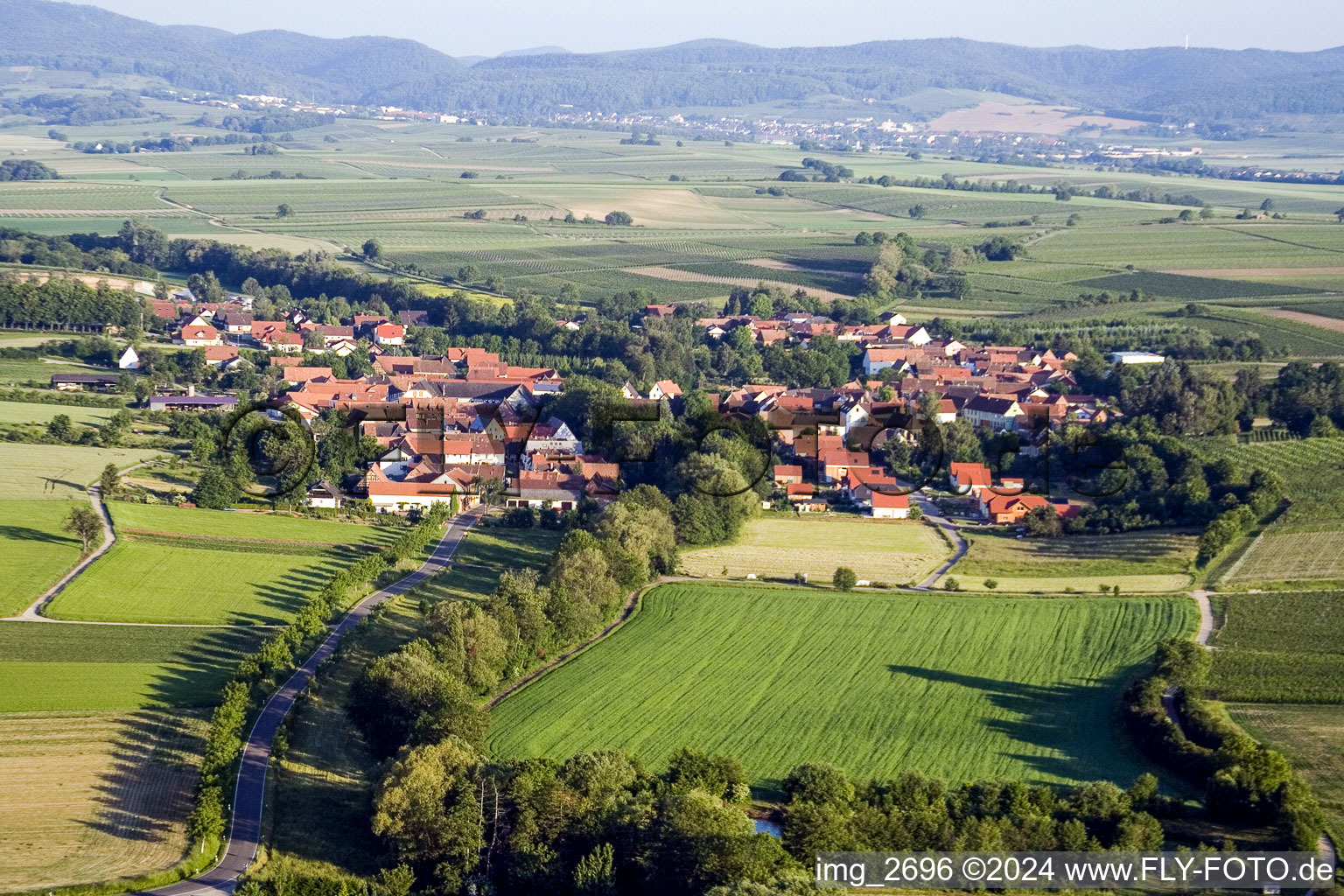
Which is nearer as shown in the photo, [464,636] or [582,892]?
[582,892]

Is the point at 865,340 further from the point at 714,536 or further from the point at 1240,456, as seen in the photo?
the point at 714,536

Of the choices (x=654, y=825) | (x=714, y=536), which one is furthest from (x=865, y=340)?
(x=654, y=825)

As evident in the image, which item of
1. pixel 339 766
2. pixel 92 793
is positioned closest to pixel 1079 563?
pixel 339 766

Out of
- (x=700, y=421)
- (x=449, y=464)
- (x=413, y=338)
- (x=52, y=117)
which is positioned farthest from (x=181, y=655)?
(x=52, y=117)

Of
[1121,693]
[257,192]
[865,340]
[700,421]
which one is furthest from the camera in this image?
[257,192]

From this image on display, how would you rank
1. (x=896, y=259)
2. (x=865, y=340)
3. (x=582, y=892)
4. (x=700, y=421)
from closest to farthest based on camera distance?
(x=582, y=892)
(x=700, y=421)
(x=865, y=340)
(x=896, y=259)

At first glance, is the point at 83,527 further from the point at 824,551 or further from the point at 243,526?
the point at 824,551
